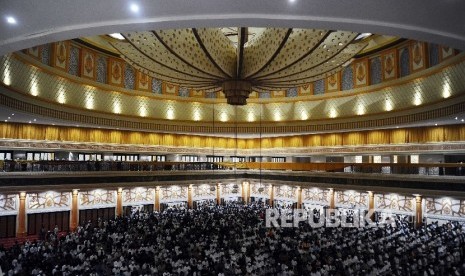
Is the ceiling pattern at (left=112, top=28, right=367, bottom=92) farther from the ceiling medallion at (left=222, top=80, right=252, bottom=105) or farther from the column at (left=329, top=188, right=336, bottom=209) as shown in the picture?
the column at (left=329, top=188, right=336, bottom=209)

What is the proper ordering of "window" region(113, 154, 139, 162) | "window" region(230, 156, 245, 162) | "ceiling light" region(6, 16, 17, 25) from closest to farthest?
"ceiling light" region(6, 16, 17, 25) < "window" region(113, 154, 139, 162) < "window" region(230, 156, 245, 162)

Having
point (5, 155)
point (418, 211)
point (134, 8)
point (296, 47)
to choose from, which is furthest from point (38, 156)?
point (418, 211)

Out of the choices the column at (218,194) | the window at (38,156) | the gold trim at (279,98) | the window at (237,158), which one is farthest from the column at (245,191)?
the window at (38,156)

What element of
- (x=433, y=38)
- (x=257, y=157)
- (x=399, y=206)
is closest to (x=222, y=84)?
(x=433, y=38)

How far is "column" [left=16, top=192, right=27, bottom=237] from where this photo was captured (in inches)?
798

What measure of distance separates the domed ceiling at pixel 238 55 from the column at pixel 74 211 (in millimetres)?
10100

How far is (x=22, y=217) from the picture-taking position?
806 inches

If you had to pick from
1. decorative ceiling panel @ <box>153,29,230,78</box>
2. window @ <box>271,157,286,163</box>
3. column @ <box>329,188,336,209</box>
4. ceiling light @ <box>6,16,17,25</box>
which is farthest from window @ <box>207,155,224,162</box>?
ceiling light @ <box>6,16,17,25</box>

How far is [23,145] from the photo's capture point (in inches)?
882

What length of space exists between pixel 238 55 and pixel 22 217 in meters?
15.8

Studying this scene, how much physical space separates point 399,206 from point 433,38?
17.6 meters

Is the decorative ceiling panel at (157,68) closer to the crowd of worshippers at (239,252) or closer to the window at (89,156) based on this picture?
the crowd of worshippers at (239,252)

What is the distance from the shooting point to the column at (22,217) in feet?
66.5

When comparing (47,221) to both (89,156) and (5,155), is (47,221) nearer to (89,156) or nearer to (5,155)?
(5,155)
